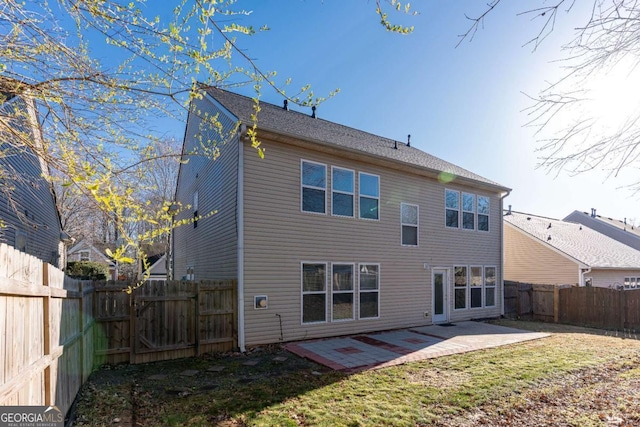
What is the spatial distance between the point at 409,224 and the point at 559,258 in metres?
11.3

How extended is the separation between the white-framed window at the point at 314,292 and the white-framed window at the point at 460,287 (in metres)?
5.54

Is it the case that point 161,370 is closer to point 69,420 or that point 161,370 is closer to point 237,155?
point 69,420

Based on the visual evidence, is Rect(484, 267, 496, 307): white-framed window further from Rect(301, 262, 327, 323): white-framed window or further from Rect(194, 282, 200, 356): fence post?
Rect(194, 282, 200, 356): fence post

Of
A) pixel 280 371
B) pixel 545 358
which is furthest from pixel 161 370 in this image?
pixel 545 358

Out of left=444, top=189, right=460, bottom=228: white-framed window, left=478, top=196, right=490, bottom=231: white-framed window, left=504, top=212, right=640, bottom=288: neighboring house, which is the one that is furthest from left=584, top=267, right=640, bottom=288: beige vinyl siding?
left=444, top=189, right=460, bottom=228: white-framed window

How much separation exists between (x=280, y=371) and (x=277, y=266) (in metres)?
2.73

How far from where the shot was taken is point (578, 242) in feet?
69.1

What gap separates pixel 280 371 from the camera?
6.57m

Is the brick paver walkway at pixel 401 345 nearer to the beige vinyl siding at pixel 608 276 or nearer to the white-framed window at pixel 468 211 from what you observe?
the white-framed window at pixel 468 211

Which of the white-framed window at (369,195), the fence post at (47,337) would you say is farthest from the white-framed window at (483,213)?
the fence post at (47,337)

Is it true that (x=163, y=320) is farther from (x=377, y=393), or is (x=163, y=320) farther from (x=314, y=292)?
(x=377, y=393)

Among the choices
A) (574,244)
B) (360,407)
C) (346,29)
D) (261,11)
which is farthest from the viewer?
(574,244)

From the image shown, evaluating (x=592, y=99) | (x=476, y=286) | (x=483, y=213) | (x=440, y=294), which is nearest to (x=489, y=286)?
(x=476, y=286)

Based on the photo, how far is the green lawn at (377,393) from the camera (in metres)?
4.55
